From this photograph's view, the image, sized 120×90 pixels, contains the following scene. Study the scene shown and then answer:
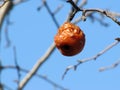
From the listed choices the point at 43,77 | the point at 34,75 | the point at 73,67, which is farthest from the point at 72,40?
the point at 34,75

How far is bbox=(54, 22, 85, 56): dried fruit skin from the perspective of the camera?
1.84 metres

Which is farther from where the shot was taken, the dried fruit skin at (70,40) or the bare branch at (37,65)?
the bare branch at (37,65)

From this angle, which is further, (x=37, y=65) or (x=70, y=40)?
(x=37, y=65)

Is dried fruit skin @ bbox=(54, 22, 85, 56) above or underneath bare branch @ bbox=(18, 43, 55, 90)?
above

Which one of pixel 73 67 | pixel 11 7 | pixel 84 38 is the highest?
pixel 84 38

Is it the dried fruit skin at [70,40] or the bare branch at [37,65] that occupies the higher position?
the dried fruit skin at [70,40]

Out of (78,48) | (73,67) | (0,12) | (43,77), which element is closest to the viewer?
(78,48)

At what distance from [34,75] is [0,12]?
2.41 feet

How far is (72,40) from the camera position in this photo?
73.4 inches

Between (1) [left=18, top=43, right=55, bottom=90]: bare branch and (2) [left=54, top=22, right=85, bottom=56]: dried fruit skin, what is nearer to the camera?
(2) [left=54, top=22, right=85, bottom=56]: dried fruit skin

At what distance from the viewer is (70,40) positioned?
6.09 feet

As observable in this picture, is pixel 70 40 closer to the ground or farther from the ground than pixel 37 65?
farther from the ground

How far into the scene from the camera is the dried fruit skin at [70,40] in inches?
72.4

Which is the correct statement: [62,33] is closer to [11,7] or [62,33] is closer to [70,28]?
[70,28]
